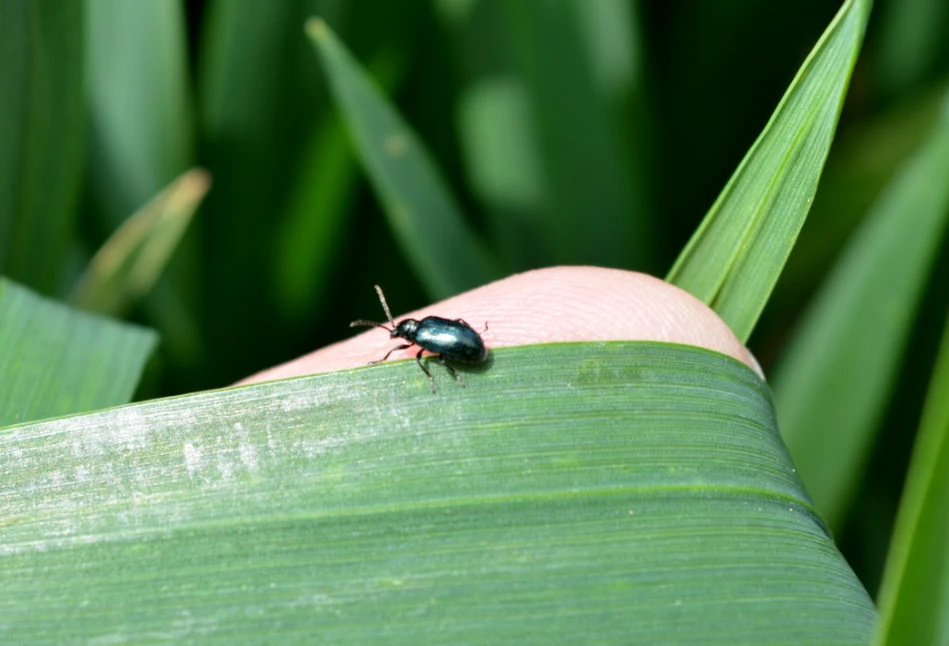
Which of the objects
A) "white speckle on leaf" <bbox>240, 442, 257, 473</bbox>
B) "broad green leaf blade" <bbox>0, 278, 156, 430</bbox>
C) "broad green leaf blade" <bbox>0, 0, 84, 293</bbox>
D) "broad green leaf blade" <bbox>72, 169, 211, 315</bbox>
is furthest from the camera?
"broad green leaf blade" <bbox>72, 169, 211, 315</bbox>

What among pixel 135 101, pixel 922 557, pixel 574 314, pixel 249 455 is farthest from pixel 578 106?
pixel 922 557

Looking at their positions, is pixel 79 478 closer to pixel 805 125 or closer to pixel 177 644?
pixel 177 644

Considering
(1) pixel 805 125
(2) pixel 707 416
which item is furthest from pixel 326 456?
(1) pixel 805 125

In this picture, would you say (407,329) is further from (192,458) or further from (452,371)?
(192,458)

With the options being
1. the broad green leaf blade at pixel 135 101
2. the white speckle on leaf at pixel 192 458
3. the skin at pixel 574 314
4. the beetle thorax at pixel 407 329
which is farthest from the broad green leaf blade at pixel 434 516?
the broad green leaf blade at pixel 135 101

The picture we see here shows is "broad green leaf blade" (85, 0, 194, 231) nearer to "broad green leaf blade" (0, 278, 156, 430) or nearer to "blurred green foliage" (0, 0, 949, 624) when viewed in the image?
"blurred green foliage" (0, 0, 949, 624)

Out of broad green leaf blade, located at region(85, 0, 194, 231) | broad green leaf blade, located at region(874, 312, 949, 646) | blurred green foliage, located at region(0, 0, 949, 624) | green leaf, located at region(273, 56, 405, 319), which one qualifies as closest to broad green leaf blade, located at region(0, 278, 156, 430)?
blurred green foliage, located at region(0, 0, 949, 624)

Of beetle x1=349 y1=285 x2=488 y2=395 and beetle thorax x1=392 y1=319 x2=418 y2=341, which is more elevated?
beetle x1=349 y1=285 x2=488 y2=395

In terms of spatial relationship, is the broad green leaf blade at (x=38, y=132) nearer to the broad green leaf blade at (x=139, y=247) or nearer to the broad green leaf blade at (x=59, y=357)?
the broad green leaf blade at (x=139, y=247)
